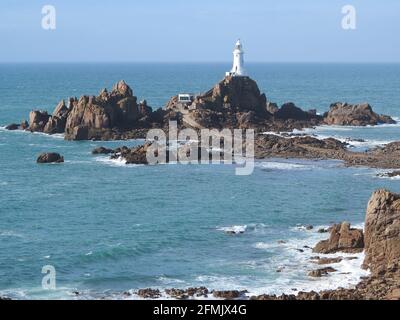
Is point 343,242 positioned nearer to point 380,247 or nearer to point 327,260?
point 327,260

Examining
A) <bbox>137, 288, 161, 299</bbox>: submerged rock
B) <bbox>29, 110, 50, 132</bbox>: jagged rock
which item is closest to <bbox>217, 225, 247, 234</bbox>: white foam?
<bbox>137, 288, 161, 299</bbox>: submerged rock

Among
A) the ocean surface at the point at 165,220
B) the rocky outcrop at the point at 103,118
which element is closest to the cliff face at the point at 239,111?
the rocky outcrop at the point at 103,118

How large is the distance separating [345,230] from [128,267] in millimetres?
12169

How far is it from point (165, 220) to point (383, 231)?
16717 mm

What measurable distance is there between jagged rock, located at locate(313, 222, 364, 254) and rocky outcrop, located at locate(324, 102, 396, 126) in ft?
192

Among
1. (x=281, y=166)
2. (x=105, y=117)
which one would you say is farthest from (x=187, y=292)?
(x=105, y=117)

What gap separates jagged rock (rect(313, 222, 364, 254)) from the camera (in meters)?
40.7

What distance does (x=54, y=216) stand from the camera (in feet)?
165

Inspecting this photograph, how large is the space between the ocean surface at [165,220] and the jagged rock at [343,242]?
109 cm

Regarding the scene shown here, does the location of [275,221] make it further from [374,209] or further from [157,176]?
[157,176]

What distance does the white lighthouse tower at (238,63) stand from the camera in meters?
103
